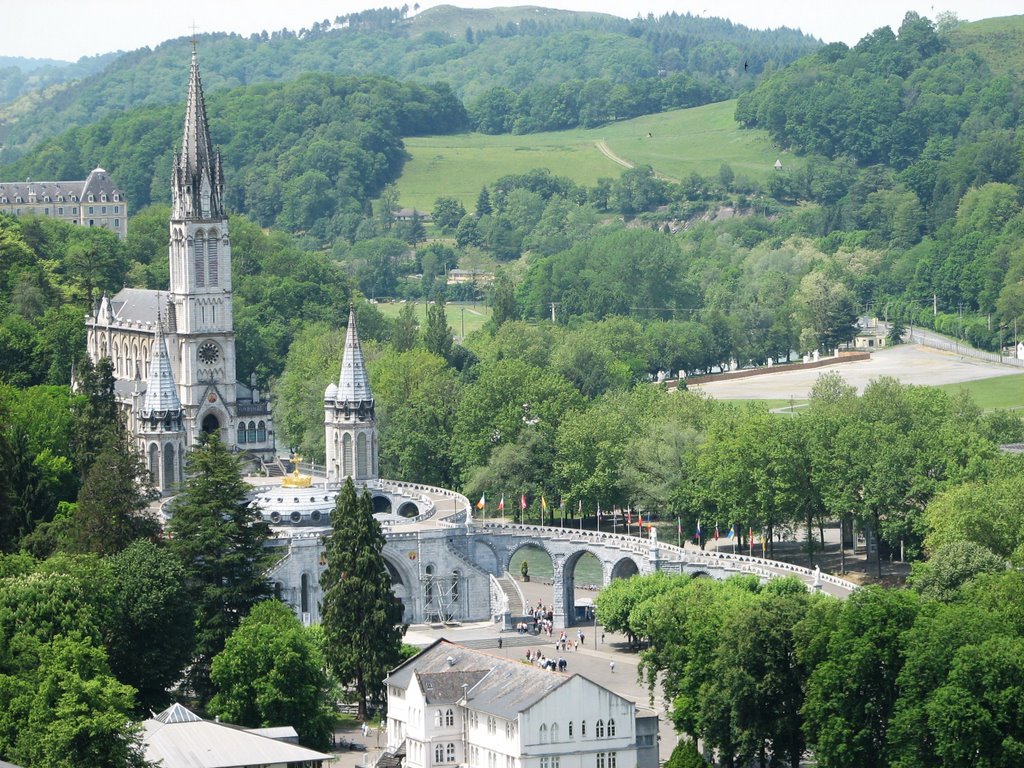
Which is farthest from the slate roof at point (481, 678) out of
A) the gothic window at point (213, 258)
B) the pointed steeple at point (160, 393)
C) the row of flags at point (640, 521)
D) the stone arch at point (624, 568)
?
the gothic window at point (213, 258)

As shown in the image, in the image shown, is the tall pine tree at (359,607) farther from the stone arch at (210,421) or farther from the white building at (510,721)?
the stone arch at (210,421)

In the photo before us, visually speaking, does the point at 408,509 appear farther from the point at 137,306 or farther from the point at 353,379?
the point at 137,306

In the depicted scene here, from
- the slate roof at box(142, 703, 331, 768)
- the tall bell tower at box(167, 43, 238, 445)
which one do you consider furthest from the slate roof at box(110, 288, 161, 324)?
the slate roof at box(142, 703, 331, 768)

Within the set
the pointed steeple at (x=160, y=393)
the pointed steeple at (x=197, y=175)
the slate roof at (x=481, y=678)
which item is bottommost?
the slate roof at (x=481, y=678)

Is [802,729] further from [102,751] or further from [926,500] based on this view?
[926,500]

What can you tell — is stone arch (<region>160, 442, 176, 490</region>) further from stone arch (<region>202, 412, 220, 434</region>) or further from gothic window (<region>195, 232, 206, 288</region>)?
gothic window (<region>195, 232, 206, 288</region>)
